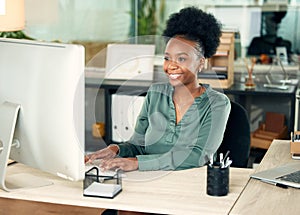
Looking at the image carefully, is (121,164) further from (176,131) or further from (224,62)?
(224,62)

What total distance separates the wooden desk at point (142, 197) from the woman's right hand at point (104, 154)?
0.18 meters

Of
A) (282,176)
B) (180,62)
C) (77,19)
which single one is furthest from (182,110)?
(77,19)

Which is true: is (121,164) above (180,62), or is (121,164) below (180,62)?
below

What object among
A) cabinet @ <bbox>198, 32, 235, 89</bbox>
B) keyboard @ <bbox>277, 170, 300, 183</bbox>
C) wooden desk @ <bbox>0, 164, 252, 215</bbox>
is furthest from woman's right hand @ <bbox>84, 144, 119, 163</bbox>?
cabinet @ <bbox>198, 32, 235, 89</bbox>

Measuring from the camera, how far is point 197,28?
2.71 m

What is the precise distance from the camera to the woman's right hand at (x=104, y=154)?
2.39 metres

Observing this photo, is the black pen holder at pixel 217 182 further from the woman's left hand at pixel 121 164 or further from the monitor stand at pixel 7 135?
the monitor stand at pixel 7 135

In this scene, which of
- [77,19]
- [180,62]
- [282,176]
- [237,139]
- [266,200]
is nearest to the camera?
[266,200]

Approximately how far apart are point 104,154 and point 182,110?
38 cm

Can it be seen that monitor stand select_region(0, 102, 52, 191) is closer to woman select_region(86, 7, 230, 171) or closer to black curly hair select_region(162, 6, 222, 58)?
woman select_region(86, 7, 230, 171)

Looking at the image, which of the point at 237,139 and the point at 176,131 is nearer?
the point at 176,131

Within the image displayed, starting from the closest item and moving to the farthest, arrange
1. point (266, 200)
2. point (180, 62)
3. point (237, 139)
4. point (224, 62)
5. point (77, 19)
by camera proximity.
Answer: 1. point (266, 200)
2. point (180, 62)
3. point (237, 139)
4. point (224, 62)
5. point (77, 19)

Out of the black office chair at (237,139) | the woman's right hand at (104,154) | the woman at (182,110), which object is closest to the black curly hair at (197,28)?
the woman at (182,110)

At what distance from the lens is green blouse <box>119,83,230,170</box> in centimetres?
241
